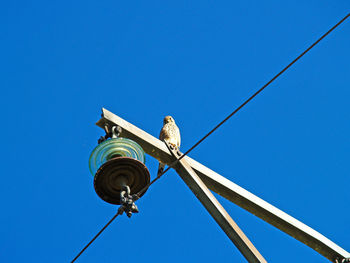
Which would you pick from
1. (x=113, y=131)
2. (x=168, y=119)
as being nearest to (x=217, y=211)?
(x=113, y=131)

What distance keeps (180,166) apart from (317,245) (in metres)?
1.28

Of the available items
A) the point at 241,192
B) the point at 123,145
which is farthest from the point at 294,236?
the point at 123,145

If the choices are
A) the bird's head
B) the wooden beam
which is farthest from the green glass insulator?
the bird's head

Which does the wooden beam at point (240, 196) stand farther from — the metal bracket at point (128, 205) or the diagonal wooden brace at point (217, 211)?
the metal bracket at point (128, 205)

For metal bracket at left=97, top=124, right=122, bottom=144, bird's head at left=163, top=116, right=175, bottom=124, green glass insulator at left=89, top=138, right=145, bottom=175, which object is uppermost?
bird's head at left=163, top=116, right=175, bottom=124

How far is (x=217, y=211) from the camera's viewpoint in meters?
3.96

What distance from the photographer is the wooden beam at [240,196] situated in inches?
169

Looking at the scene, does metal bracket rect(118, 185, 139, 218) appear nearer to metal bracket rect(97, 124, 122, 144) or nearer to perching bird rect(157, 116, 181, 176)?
metal bracket rect(97, 124, 122, 144)

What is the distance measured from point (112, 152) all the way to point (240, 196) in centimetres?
114

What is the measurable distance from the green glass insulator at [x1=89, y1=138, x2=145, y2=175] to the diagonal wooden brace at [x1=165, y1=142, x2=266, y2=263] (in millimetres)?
248

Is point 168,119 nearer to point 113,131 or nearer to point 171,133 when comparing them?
point 171,133

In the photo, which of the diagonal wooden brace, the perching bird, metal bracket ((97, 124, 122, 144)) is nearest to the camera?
the diagonal wooden brace

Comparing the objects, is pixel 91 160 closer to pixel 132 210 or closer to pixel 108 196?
pixel 108 196

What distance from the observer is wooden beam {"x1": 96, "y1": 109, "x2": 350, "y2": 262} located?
14.1 feet
